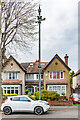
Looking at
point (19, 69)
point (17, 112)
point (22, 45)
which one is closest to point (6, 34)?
point (22, 45)

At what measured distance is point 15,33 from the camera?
18.7m

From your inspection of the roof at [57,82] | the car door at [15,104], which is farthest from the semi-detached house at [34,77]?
the car door at [15,104]

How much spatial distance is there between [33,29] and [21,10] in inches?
90.5

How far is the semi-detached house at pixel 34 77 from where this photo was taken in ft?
99.0

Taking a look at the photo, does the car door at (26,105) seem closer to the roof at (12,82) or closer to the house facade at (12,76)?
the roof at (12,82)

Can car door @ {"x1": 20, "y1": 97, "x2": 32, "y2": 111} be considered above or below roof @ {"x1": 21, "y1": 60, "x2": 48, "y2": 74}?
below

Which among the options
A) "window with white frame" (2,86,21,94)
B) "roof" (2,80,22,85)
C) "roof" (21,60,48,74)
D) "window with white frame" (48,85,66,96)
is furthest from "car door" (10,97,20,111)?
"roof" (21,60,48,74)

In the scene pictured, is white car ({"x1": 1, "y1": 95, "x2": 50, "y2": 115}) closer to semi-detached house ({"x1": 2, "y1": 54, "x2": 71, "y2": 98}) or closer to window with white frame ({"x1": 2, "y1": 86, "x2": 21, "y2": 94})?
semi-detached house ({"x1": 2, "y1": 54, "x2": 71, "y2": 98})

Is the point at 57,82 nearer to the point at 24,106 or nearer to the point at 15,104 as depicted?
the point at 24,106

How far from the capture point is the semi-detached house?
99.0 feet

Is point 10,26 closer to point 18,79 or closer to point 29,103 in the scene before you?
point 29,103

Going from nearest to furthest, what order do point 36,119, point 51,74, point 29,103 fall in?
point 36,119, point 29,103, point 51,74

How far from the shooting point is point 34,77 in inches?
1284

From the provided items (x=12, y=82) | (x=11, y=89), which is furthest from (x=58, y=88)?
(x=11, y=89)
